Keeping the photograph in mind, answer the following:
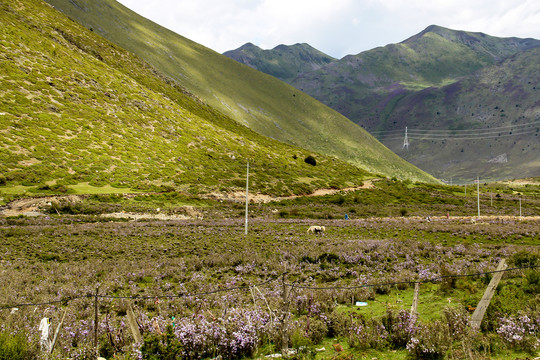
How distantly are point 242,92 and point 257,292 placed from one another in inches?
6017

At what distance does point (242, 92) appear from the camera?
159 meters

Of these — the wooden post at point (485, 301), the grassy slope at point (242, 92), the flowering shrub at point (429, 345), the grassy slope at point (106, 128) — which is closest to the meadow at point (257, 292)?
the flowering shrub at point (429, 345)

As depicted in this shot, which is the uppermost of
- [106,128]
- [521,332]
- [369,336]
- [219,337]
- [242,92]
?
[242,92]

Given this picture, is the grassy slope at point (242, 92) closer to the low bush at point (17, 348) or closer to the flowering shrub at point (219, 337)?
the flowering shrub at point (219, 337)

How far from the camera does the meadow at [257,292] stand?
812cm

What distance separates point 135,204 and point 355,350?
45.7 meters

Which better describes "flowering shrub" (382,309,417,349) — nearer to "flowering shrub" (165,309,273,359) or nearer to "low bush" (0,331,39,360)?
"flowering shrub" (165,309,273,359)

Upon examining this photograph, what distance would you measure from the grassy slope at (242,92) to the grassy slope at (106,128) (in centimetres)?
2161

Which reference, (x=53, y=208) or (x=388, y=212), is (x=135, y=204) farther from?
(x=388, y=212)

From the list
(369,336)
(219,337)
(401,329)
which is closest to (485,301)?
(401,329)

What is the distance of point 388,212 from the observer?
55094 millimetres

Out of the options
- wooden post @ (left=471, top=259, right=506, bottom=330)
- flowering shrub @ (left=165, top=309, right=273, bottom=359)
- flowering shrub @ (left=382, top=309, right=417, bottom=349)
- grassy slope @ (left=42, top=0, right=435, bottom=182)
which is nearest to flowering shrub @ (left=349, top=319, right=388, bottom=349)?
flowering shrub @ (left=382, top=309, right=417, bottom=349)

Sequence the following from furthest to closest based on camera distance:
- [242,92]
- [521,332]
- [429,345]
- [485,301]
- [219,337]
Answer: [242,92], [219,337], [485,301], [521,332], [429,345]

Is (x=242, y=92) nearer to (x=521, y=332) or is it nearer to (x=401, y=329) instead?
(x=401, y=329)
